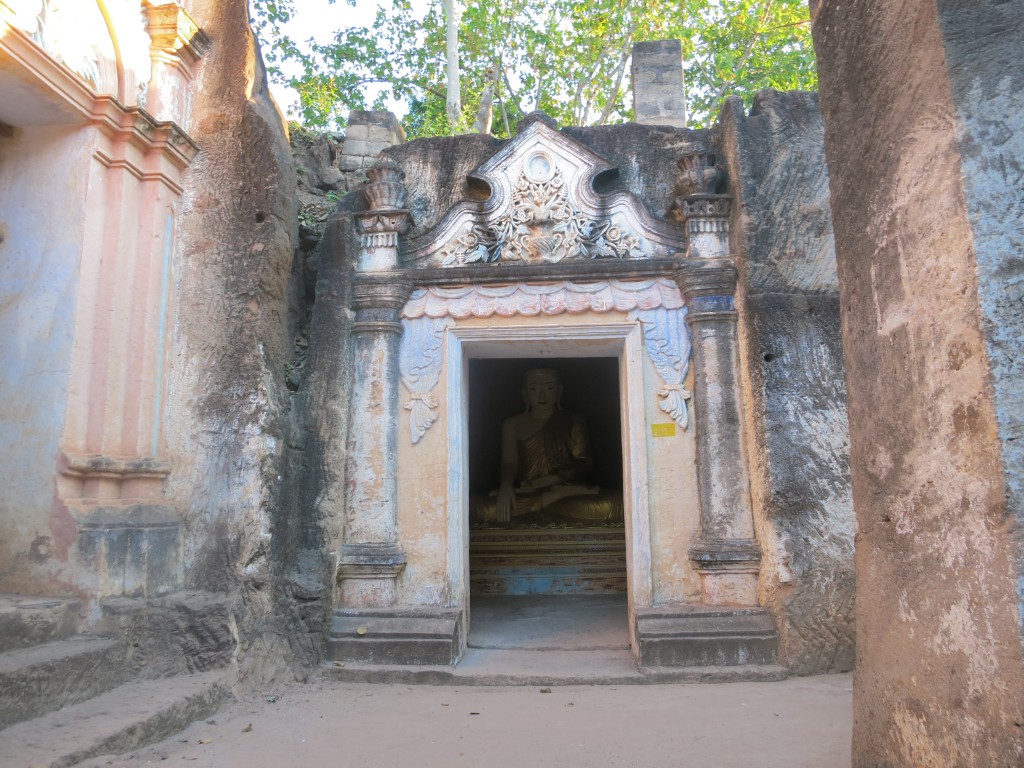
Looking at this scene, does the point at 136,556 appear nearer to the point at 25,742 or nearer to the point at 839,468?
the point at 25,742

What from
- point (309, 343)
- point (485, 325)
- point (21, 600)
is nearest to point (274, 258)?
point (309, 343)

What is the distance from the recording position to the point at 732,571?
15.2 ft

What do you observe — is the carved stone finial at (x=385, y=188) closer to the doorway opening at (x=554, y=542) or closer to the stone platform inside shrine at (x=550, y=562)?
the doorway opening at (x=554, y=542)

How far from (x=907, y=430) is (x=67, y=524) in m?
3.69

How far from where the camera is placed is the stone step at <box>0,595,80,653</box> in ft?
10.6

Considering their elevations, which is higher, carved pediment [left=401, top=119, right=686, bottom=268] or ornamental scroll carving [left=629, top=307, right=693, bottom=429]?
carved pediment [left=401, top=119, right=686, bottom=268]

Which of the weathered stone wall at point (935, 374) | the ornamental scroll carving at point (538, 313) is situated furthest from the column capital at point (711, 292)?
the weathered stone wall at point (935, 374)

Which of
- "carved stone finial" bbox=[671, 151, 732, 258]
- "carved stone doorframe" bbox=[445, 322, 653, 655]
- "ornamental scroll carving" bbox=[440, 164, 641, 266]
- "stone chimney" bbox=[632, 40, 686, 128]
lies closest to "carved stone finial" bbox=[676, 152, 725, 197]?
"carved stone finial" bbox=[671, 151, 732, 258]

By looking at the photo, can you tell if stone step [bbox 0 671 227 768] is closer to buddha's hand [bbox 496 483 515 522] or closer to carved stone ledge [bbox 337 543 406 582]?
carved stone ledge [bbox 337 543 406 582]

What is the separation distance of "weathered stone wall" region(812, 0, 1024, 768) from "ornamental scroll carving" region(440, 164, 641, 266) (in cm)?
272

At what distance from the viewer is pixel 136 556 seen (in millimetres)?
3867

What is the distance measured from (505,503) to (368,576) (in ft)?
9.74

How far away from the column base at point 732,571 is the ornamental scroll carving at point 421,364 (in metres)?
1.99

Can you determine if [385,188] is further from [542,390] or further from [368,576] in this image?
[542,390]
